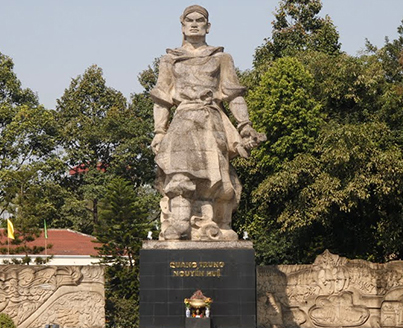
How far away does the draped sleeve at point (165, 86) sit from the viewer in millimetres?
14789

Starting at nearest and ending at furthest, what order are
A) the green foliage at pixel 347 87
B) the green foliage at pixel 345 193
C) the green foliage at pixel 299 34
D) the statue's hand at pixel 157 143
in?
the statue's hand at pixel 157 143, the green foliage at pixel 345 193, the green foliage at pixel 347 87, the green foliage at pixel 299 34

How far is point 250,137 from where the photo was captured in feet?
47.6

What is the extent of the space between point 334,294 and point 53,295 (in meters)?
5.71

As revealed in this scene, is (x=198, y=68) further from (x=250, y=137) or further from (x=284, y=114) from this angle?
(x=284, y=114)

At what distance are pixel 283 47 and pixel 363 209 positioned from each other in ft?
33.0

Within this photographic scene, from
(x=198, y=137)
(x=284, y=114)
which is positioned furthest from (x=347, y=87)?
(x=198, y=137)

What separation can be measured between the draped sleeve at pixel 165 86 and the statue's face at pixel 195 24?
52cm

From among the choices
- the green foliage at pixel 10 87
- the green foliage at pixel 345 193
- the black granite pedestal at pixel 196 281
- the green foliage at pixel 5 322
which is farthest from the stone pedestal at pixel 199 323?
the green foliage at pixel 10 87

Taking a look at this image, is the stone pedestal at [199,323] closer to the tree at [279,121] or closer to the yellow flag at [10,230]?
the tree at [279,121]

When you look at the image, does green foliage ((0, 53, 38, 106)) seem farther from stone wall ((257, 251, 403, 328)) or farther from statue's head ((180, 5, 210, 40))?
statue's head ((180, 5, 210, 40))

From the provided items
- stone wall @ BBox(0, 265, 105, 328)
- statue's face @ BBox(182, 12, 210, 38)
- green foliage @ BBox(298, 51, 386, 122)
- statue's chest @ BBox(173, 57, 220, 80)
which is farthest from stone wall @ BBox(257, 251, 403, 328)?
green foliage @ BBox(298, 51, 386, 122)

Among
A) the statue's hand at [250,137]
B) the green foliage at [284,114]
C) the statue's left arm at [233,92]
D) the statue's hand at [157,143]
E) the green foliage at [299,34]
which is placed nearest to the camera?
the statue's hand at [250,137]

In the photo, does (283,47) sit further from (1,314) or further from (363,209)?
(1,314)

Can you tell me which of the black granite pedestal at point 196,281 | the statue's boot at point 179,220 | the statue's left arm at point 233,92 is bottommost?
the black granite pedestal at point 196,281
